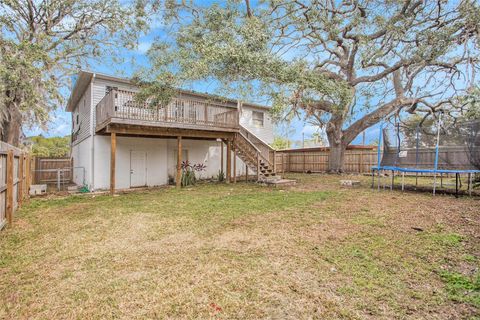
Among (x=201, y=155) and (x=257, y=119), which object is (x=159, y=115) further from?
(x=257, y=119)

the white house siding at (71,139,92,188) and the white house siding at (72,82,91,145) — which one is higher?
the white house siding at (72,82,91,145)

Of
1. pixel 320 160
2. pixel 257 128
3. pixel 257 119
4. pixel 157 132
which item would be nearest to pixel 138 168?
pixel 157 132

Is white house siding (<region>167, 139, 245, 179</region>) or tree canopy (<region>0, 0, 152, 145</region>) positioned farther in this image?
white house siding (<region>167, 139, 245, 179</region>)

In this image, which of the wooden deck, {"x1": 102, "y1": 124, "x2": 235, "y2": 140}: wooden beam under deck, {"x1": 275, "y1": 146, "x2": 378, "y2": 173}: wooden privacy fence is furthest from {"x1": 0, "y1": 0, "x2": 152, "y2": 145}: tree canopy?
{"x1": 275, "y1": 146, "x2": 378, "y2": 173}: wooden privacy fence

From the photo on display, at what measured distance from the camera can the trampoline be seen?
8.23 metres

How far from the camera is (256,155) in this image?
40.0 ft

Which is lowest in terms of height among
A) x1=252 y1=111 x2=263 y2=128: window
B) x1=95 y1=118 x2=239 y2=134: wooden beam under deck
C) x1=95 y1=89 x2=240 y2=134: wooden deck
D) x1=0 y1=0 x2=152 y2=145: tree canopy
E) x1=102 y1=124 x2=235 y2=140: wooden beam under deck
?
x1=102 y1=124 x2=235 y2=140: wooden beam under deck

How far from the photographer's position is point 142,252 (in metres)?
4.06

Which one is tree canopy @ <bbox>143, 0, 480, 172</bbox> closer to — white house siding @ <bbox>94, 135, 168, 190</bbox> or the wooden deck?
the wooden deck

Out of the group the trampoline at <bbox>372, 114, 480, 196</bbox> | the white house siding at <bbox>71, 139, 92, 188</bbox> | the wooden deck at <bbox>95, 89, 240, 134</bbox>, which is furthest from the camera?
the white house siding at <bbox>71, 139, 92, 188</bbox>

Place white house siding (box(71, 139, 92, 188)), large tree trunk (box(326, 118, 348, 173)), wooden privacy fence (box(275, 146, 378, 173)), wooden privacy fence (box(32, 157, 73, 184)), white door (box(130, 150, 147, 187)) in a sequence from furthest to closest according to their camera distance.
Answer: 1. wooden privacy fence (box(275, 146, 378, 173))
2. large tree trunk (box(326, 118, 348, 173))
3. wooden privacy fence (box(32, 157, 73, 184))
4. white door (box(130, 150, 147, 187))
5. white house siding (box(71, 139, 92, 188))

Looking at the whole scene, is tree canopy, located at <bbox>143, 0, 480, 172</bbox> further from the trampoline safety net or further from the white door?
the white door

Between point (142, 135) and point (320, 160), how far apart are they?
1304 centimetres

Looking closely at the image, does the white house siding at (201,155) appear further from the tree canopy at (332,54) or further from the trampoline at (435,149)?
the trampoline at (435,149)
